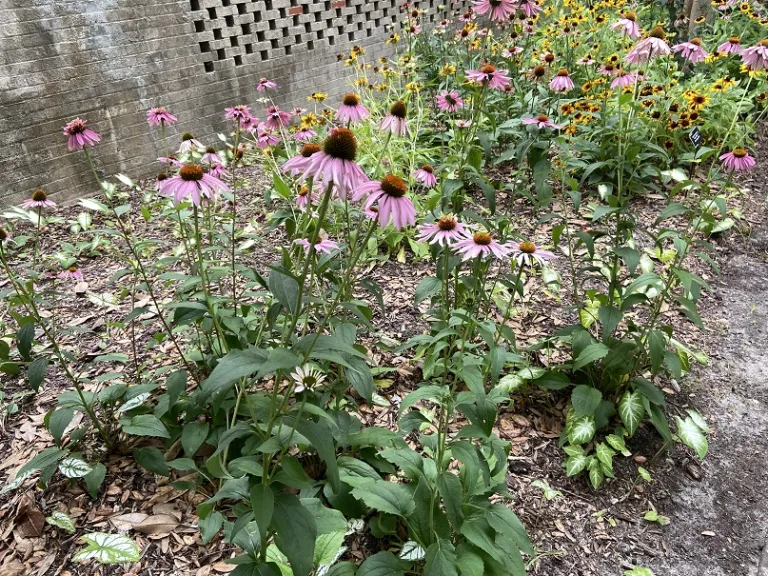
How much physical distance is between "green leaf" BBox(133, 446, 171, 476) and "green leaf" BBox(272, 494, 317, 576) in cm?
64

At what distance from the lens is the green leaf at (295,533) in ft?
3.36

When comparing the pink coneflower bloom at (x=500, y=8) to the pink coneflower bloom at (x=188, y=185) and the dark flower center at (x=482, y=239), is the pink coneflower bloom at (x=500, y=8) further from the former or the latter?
the pink coneflower bloom at (x=188, y=185)

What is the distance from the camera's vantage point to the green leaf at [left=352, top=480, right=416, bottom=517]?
53.1 inches

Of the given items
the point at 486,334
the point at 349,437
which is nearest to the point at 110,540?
the point at 349,437

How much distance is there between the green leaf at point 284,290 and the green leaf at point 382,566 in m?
0.71

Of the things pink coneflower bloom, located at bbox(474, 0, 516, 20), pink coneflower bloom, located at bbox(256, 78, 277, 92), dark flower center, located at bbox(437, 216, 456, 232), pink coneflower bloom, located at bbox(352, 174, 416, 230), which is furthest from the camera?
pink coneflower bloom, located at bbox(256, 78, 277, 92)

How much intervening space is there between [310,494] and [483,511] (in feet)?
1.55

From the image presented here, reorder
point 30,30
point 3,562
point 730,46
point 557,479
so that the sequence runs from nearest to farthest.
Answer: point 3,562
point 557,479
point 730,46
point 30,30

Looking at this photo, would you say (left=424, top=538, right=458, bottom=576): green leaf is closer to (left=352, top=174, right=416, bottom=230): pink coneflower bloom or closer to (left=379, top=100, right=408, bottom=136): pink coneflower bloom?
(left=352, top=174, right=416, bottom=230): pink coneflower bloom

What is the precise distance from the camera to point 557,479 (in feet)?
6.10

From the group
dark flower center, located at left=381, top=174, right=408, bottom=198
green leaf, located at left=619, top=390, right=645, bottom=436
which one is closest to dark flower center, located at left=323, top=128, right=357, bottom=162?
dark flower center, located at left=381, top=174, right=408, bottom=198

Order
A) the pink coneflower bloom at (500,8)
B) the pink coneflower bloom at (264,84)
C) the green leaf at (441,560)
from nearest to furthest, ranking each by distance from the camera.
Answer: the green leaf at (441,560), the pink coneflower bloom at (500,8), the pink coneflower bloom at (264,84)

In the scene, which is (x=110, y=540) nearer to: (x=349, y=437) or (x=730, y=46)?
(x=349, y=437)

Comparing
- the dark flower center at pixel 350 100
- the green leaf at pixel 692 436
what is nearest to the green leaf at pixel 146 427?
the dark flower center at pixel 350 100
